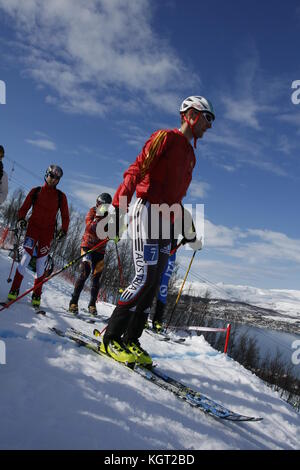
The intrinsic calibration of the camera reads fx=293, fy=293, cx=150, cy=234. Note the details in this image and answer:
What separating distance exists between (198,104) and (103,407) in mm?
3345

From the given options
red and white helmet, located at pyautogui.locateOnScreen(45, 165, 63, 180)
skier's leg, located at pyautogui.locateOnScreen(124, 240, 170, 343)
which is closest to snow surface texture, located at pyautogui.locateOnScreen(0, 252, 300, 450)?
skier's leg, located at pyautogui.locateOnScreen(124, 240, 170, 343)

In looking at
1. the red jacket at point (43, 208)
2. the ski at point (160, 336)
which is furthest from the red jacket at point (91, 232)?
the ski at point (160, 336)

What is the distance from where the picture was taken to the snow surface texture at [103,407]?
186 centimetres

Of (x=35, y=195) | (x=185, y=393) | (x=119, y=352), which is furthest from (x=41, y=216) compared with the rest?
(x=185, y=393)

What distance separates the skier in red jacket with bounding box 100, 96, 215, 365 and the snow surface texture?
1.23 feet

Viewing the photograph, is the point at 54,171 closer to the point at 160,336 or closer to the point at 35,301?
the point at 35,301

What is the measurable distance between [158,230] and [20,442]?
233 cm

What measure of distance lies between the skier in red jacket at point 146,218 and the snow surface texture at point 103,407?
1.23 ft

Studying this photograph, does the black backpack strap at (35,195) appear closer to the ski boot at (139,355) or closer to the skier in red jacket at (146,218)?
the skier in red jacket at (146,218)

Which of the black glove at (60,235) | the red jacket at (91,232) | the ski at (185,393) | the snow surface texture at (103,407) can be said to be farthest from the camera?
the red jacket at (91,232)

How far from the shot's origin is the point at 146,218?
3.40 meters
